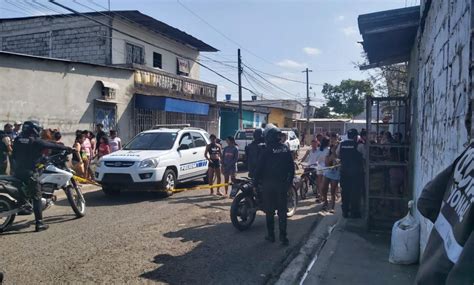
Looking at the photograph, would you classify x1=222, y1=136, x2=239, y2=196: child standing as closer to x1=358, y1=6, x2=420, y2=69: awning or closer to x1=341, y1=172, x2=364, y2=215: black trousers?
x1=341, y1=172, x2=364, y2=215: black trousers

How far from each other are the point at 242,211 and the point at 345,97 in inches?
2526

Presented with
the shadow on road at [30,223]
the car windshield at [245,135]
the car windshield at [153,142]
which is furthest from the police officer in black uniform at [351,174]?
the car windshield at [245,135]

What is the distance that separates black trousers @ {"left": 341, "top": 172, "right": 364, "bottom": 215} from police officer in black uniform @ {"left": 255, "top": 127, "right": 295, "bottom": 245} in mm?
2057

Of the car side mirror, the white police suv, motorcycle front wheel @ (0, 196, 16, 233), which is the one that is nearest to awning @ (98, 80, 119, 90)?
the white police suv

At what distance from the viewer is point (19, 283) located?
186 inches

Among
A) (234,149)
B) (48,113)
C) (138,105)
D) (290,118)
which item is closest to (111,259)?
(234,149)

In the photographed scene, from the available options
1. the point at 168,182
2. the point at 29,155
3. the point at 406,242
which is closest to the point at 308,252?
the point at 406,242

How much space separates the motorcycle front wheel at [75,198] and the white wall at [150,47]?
45.8 feet

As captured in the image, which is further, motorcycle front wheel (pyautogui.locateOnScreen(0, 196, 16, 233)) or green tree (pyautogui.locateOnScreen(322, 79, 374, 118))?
green tree (pyautogui.locateOnScreen(322, 79, 374, 118))

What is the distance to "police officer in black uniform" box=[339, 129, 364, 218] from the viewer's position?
323 inches

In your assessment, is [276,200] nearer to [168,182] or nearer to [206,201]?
[206,201]

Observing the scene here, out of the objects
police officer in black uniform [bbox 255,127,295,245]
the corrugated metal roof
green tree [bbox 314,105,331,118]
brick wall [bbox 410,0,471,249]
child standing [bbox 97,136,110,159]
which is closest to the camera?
brick wall [bbox 410,0,471,249]

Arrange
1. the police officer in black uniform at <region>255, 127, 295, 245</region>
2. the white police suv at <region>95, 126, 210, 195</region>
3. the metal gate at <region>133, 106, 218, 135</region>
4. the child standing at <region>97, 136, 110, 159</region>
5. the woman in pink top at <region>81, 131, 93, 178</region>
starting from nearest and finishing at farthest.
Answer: the police officer in black uniform at <region>255, 127, 295, 245</region>, the white police suv at <region>95, 126, 210, 195</region>, the woman in pink top at <region>81, 131, 93, 178</region>, the child standing at <region>97, 136, 110, 159</region>, the metal gate at <region>133, 106, 218, 135</region>

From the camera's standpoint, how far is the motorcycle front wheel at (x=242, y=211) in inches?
286
